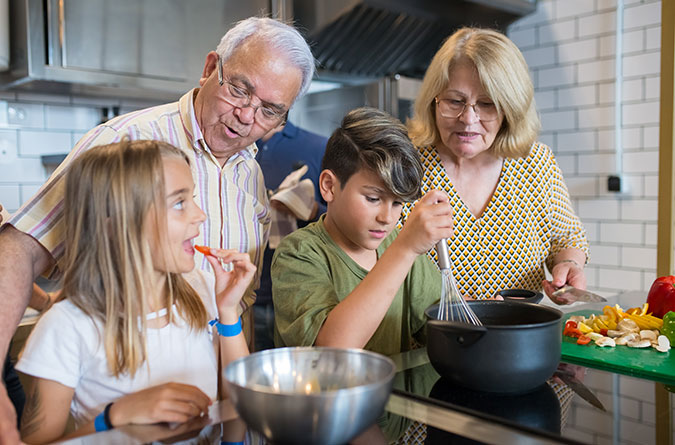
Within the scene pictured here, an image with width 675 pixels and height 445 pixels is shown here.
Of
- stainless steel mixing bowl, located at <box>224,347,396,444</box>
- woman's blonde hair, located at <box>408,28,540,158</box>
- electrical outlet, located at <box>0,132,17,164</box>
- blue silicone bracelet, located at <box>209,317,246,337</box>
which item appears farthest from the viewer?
electrical outlet, located at <box>0,132,17,164</box>

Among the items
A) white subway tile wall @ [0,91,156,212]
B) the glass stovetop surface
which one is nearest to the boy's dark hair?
the glass stovetop surface

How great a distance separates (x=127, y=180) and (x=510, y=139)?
973 millimetres

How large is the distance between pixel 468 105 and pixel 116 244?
2.89ft

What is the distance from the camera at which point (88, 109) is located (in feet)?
9.17

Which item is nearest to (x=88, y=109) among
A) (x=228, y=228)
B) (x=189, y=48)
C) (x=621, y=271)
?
(x=189, y=48)

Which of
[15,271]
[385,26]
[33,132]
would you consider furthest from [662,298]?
[33,132]

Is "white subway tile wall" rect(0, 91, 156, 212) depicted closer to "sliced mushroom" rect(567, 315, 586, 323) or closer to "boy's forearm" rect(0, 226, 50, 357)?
"boy's forearm" rect(0, 226, 50, 357)

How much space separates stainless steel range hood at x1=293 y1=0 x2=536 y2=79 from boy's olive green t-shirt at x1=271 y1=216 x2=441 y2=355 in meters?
1.79

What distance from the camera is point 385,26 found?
3129mm

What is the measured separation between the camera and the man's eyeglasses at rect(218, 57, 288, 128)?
1.21 meters

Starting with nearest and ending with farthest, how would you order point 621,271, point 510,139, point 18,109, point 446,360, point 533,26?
point 446,360, point 510,139, point 18,109, point 621,271, point 533,26

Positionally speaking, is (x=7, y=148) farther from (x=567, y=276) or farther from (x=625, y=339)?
(x=625, y=339)

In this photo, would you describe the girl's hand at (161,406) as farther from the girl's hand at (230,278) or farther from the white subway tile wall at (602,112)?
the white subway tile wall at (602,112)

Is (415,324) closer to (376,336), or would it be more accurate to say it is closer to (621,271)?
(376,336)
